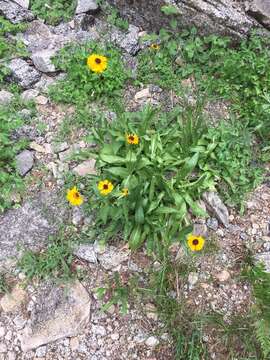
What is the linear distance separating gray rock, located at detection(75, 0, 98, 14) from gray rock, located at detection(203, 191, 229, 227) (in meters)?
2.60

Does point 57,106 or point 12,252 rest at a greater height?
point 57,106

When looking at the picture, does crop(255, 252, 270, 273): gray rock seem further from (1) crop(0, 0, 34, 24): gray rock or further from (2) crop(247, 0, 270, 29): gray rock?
(1) crop(0, 0, 34, 24): gray rock

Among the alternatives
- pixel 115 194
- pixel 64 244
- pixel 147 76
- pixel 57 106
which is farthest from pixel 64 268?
pixel 147 76

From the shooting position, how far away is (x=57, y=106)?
14.3 feet

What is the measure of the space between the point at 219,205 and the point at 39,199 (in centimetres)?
153

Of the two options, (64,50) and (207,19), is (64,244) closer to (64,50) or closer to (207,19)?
(64,50)

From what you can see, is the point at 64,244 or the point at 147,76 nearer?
the point at 64,244

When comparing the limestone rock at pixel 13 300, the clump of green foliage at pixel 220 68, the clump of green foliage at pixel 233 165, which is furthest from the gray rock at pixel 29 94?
the limestone rock at pixel 13 300

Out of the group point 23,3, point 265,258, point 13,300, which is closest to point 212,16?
point 23,3

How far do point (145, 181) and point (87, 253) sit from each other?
732mm

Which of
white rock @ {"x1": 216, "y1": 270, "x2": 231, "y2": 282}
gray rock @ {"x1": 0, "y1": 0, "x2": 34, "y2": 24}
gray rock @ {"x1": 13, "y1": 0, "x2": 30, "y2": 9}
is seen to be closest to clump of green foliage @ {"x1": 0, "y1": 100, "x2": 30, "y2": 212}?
gray rock @ {"x1": 0, "y1": 0, "x2": 34, "y2": 24}

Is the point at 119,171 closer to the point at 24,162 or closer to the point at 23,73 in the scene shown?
the point at 24,162

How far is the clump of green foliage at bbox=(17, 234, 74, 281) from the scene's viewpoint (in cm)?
339

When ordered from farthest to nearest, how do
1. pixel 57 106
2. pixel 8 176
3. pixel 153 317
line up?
pixel 57 106 → pixel 8 176 → pixel 153 317
